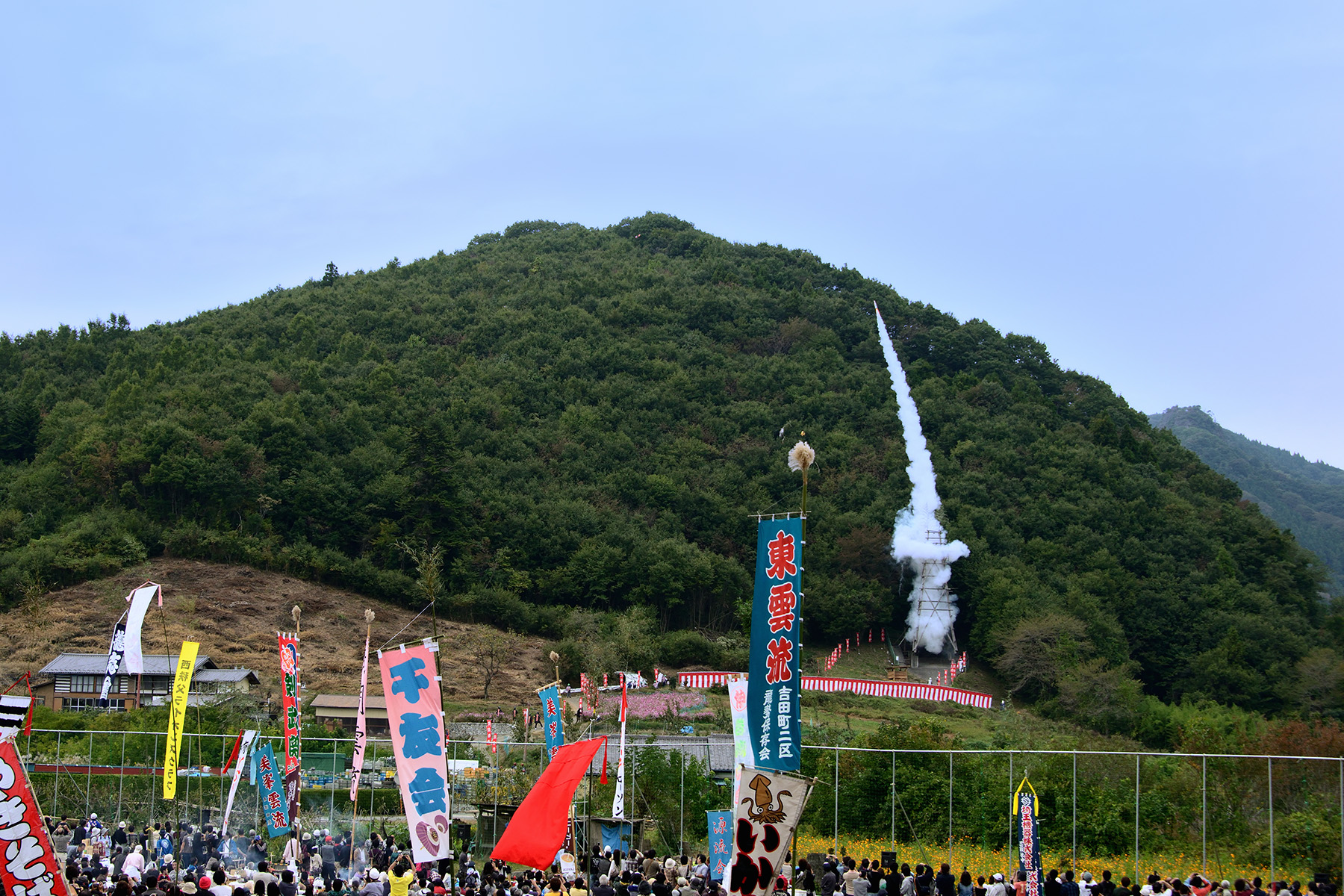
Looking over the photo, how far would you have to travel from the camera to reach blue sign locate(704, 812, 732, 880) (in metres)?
16.0

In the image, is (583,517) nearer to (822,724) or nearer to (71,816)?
(822,724)

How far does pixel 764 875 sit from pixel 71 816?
653 inches

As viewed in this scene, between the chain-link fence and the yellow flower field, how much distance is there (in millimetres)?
44

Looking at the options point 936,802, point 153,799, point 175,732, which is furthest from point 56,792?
point 936,802

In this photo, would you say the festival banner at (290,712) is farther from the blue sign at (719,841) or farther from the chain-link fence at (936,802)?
the blue sign at (719,841)

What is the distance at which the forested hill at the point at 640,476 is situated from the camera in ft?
160

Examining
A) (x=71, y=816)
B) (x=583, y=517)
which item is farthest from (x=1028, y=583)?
(x=71, y=816)

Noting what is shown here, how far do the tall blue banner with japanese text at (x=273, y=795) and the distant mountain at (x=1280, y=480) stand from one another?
2870 inches

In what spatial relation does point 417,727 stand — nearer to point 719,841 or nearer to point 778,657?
point 778,657

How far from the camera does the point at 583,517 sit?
55.9 meters

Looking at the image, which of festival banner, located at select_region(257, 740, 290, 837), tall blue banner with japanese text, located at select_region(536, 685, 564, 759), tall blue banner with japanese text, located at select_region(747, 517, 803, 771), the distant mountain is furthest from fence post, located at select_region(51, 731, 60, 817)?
the distant mountain

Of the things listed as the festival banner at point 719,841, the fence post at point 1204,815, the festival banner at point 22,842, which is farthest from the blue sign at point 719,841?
the festival banner at point 22,842

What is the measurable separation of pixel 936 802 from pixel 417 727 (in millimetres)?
12198

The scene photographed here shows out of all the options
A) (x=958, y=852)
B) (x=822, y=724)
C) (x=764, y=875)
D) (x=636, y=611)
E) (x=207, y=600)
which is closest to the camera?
(x=764, y=875)
